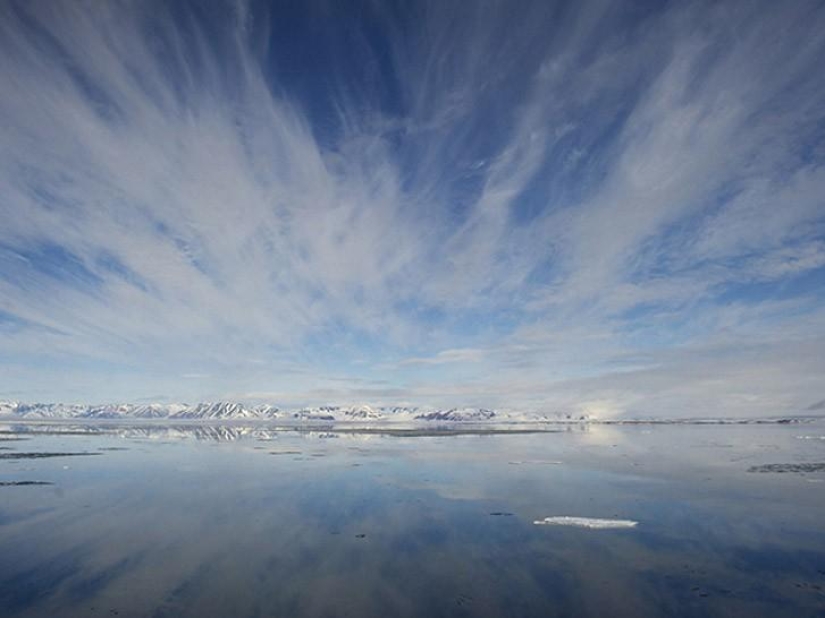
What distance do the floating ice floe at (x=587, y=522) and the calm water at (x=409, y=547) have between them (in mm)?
464

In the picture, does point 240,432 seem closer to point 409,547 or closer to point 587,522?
point 409,547

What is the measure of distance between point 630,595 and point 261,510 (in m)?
14.0

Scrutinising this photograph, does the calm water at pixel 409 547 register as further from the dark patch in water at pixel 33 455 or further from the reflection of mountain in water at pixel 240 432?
the reflection of mountain in water at pixel 240 432

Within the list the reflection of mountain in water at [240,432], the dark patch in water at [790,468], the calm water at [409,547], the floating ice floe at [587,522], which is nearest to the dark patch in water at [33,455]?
the calm water at [409,547]

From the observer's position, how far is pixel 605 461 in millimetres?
36281

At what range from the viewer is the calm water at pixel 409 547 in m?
10.0

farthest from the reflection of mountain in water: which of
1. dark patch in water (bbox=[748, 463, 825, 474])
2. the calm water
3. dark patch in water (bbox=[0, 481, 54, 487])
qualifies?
dark patch in water (bbox=[748, 463, 825, 474])

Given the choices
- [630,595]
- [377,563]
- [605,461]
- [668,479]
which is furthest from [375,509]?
[605,461]

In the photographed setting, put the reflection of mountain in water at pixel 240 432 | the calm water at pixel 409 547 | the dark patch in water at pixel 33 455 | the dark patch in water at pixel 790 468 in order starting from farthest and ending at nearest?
1. the reflection of mountain in water at pixel 240 432
2. the dark patch in water at pixel 33 455
3. the dark patch in water at pixel 790 468
4. the calm water at pixel 409 547

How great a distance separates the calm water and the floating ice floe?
1.52 feet

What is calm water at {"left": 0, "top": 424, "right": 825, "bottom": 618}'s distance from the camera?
10039 mm

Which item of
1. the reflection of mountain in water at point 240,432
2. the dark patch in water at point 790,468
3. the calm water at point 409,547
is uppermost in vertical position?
the reflection of mountain in water at point 240,432

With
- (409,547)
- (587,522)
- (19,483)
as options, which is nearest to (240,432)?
(19,483)

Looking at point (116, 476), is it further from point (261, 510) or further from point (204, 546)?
point (204, 546)
